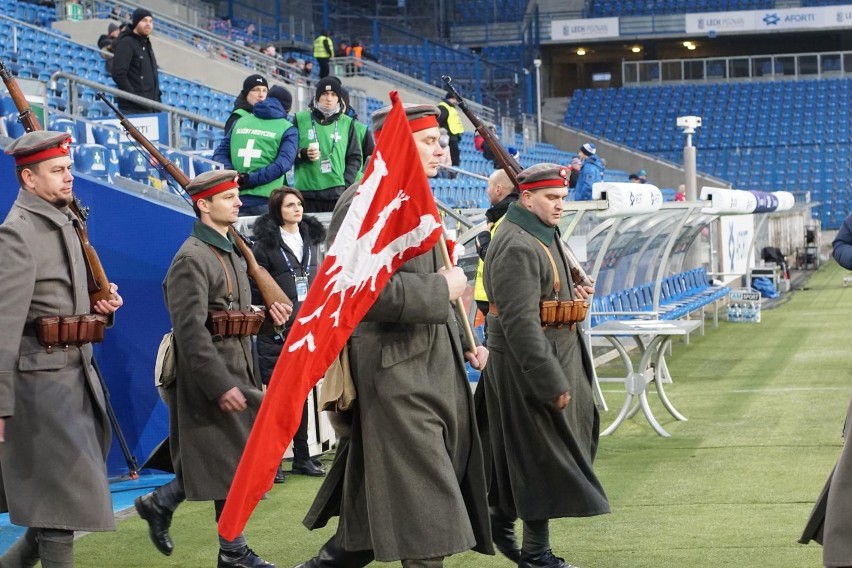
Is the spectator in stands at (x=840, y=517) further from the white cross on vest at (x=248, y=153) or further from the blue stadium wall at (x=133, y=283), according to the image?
the white cross on vest at (x=248, y=153)

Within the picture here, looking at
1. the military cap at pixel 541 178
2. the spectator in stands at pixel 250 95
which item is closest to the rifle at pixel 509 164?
the military cap at pixel 541 178

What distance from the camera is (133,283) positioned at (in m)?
8.08

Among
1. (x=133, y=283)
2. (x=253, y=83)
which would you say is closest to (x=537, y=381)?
(x=133, y=283)

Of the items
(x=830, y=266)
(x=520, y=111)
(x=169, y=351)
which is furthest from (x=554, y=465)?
(x=520, y=111)

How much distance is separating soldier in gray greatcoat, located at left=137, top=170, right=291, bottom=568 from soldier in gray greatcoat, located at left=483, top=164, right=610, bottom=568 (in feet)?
3.52

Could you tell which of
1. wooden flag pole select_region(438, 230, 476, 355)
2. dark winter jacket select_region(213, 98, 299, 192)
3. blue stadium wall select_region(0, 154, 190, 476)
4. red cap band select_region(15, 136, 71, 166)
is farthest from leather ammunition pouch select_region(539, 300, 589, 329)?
dark winter jacket select_region(213, 98, 299, 192)

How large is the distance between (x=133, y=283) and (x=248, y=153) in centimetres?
138

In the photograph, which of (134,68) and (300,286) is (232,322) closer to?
(300,286)

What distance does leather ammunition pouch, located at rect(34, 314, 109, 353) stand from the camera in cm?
491

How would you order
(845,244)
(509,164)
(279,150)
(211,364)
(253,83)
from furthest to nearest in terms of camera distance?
(253,83)
(279,150)
(509,164)
(845,244)
(211,364)

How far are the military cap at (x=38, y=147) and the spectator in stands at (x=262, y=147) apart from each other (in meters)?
3.78

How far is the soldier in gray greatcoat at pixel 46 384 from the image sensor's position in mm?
4816

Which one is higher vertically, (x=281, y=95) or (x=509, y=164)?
(x=281, y=95)

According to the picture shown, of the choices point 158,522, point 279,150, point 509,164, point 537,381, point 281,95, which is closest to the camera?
point 537,381
